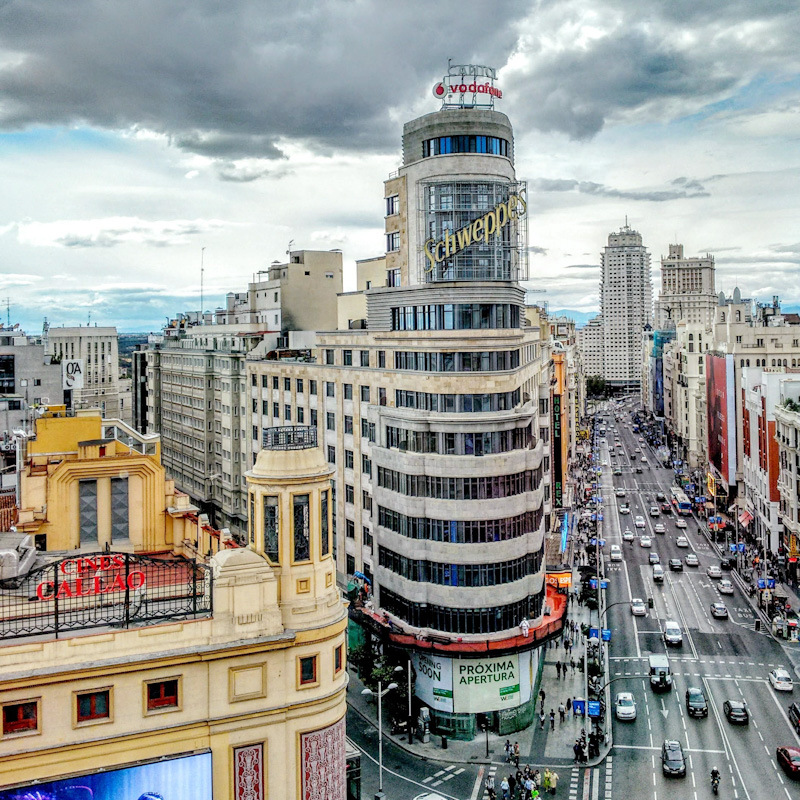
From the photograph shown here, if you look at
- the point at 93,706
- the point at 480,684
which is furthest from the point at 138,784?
the point at 480,684

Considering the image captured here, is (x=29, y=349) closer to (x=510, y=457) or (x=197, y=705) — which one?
(x=510, y=457)

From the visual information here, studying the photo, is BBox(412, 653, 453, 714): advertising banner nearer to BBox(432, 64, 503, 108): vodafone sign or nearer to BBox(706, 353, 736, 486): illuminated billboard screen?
BBox(432, 64, 503, 108): vodafone sign

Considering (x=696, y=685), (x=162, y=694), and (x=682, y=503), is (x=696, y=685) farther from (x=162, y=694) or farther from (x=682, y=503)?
(x=682, y=503)

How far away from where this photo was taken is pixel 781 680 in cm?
6781

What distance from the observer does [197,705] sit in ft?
103

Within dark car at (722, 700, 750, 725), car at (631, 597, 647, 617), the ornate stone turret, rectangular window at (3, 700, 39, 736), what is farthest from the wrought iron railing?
car at (631, 597, 647, 617)

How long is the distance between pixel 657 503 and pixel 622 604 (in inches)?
2608

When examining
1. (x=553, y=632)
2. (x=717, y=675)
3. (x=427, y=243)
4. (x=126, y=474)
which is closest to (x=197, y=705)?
(x=126, y=474)

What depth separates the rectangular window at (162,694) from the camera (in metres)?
30.8

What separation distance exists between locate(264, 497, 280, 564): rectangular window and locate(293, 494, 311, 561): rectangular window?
31.8 inches

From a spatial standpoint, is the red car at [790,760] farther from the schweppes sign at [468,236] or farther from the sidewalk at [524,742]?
the schweppes sign at [468,236]

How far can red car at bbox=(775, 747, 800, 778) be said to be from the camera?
53.1m

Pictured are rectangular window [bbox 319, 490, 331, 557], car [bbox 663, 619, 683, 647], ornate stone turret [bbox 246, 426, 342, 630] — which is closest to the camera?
ornate stone turret [bbox 246, 426, 342, 630]

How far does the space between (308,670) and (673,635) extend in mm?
56371
